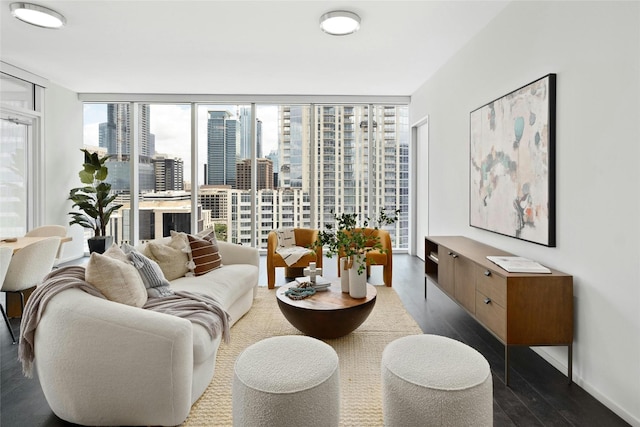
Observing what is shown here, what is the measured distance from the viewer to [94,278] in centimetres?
183

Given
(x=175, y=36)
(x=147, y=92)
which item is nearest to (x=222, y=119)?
(x=147, y=92)

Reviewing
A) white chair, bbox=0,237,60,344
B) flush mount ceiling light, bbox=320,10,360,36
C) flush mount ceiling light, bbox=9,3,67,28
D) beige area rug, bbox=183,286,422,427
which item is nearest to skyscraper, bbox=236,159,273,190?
beige area rug, bbox=183,286,422,427

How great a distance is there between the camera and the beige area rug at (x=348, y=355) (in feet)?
5.90

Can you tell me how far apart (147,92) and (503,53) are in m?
5.25

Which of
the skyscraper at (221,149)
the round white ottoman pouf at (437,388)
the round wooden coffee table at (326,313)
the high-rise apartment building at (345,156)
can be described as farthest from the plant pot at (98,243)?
the round white ottoman pouf at (437,388)

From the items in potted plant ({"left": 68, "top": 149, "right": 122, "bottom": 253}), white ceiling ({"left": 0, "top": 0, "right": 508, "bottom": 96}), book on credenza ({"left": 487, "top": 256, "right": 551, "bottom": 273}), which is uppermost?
white ceiling ({"left": 0, "top": 0, "right": 508, "bottom": 96})

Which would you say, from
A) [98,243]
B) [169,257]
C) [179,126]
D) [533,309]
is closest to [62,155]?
[98,243]

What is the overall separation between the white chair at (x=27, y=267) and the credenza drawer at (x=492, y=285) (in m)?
3.55

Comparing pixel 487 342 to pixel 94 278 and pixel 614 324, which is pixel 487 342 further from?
pixel 94 278

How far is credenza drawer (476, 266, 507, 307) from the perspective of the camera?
2.13 meters

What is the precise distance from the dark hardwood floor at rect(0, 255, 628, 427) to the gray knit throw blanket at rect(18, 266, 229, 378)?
0.23m

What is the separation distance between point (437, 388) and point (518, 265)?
1.29 meters

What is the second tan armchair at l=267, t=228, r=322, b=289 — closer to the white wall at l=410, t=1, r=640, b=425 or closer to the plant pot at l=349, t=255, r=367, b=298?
the plant pot at l=349, t=255, r=367, b=298

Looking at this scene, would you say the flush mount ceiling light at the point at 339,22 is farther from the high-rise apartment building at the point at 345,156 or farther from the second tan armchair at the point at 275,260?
the high-rise apartment building at the point at 345,156
